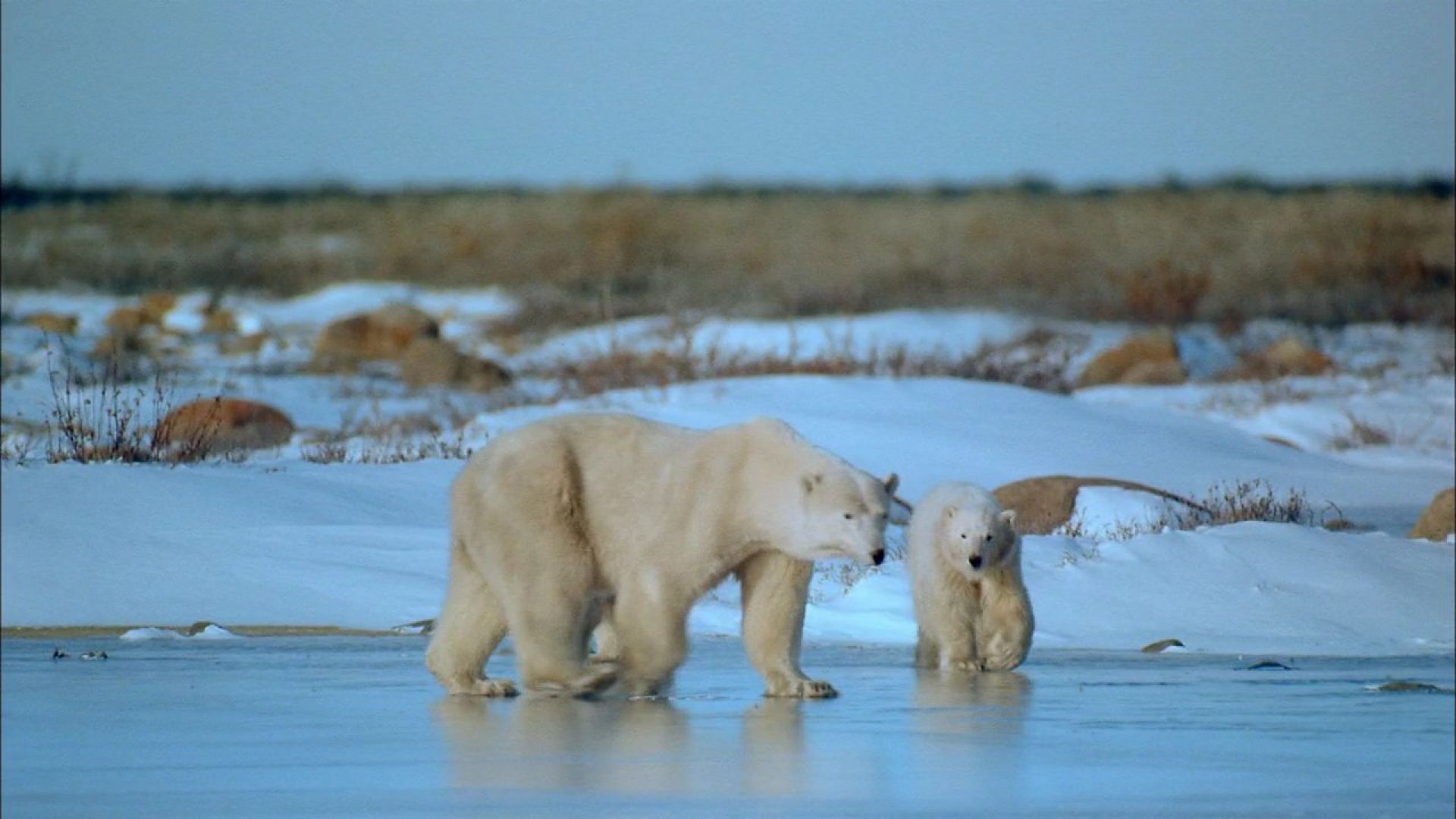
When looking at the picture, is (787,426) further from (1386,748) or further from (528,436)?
(1386,748)

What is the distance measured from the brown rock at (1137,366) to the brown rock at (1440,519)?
9814 millimetres

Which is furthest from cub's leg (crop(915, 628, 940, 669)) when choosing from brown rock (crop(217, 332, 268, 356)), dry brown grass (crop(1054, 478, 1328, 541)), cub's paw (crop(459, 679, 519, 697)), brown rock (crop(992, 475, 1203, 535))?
brown rock (crop(217, 332, 268, 356))

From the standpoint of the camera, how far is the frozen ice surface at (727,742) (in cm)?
471

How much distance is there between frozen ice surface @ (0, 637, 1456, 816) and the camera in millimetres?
4711

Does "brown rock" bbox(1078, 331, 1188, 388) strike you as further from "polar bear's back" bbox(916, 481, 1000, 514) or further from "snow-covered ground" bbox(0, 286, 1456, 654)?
"polar bear's back" bbox(916, 481, 1000, 514)

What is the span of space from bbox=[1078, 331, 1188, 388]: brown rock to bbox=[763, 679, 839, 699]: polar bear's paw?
14.8 meters

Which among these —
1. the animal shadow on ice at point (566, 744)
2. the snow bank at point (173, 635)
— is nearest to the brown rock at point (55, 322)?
the snow bank at point (173, 635)

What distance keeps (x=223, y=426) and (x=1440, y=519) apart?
8.33 metres

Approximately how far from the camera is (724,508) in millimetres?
6418

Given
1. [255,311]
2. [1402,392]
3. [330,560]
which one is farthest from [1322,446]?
[255,311]

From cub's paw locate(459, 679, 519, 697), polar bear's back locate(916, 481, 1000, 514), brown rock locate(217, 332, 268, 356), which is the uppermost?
brown rock locate(217, 332, 268, 356)

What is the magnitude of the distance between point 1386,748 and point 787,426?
2108mm

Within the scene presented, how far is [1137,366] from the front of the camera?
71.1 ft

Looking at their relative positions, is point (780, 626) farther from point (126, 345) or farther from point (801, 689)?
point (126, 345)
